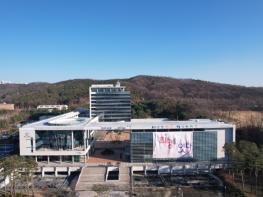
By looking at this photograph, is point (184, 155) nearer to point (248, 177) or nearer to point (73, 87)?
point (248, 177)

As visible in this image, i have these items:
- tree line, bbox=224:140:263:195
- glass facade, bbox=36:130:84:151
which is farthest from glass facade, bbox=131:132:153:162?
tree line, bbox=224:140:263:195

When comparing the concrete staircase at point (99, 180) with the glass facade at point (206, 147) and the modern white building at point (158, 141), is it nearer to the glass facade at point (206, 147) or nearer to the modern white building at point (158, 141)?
the modern white building at point (158, 141)

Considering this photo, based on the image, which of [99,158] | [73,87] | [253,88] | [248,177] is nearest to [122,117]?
[99,158]

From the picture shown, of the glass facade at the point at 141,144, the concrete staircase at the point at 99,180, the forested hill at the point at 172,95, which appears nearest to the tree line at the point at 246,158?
the glass facade at the point at 141,144

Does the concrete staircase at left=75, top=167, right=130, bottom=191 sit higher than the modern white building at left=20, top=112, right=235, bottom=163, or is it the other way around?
the modern white building at left=20, top=112, right=235, bottom=163

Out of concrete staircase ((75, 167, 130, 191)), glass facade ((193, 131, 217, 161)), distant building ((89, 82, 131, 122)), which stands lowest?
concrete staircase ((75, 167, 130, 191))

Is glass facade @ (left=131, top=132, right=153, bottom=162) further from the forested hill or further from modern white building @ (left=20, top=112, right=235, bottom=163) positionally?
the forested hill

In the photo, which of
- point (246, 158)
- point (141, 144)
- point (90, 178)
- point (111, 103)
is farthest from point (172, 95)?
point (246, 158)
